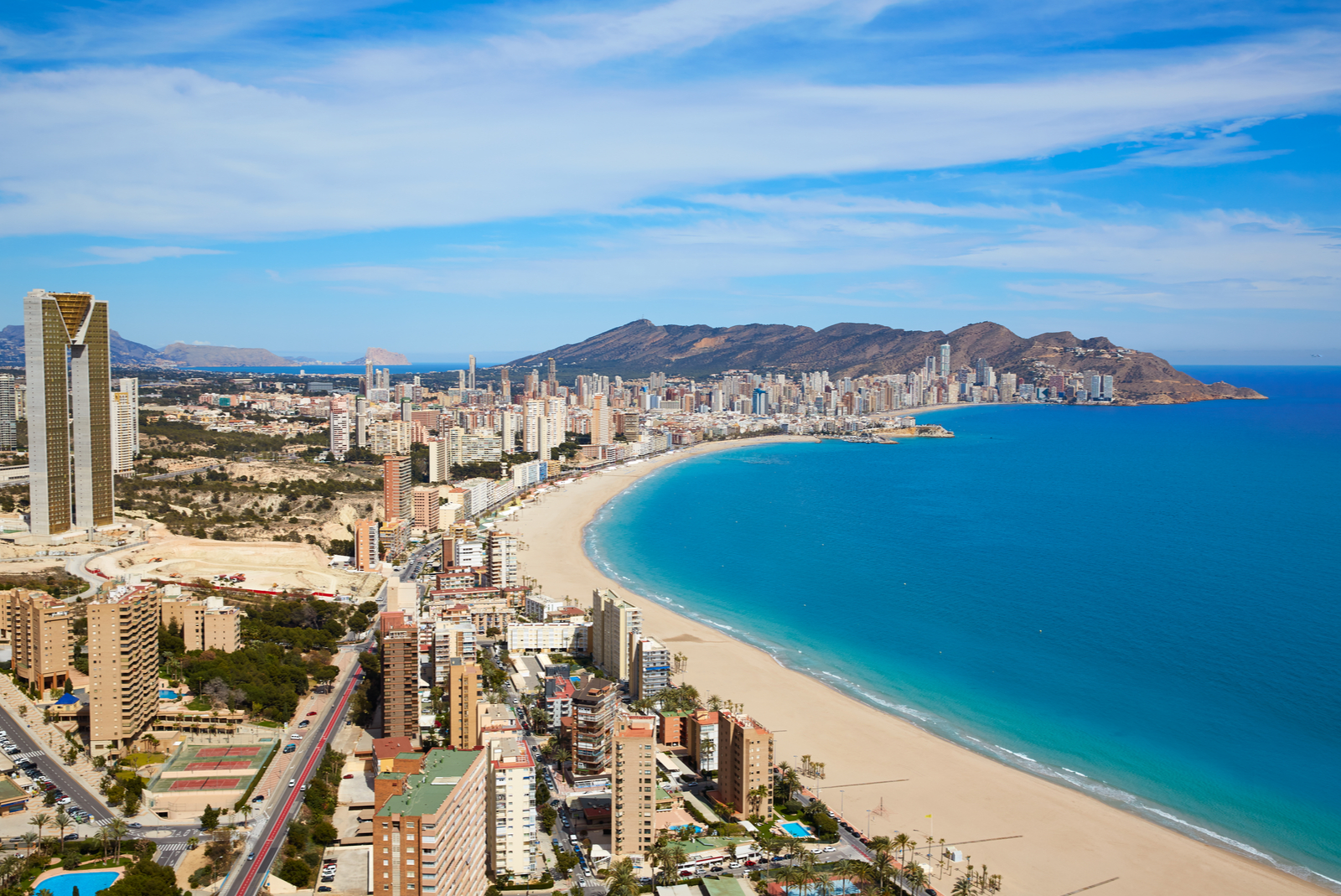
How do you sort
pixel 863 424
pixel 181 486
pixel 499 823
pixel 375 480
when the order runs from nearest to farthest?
pixel 499 823 < pixel 181 486 < pixel 375 480 < pixel 863 424

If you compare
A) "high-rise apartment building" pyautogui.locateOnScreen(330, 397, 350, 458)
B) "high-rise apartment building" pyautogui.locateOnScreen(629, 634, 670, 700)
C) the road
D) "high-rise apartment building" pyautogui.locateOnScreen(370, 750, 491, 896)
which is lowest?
the road

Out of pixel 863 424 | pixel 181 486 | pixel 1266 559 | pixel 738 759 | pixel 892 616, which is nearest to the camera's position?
pixel 738 759

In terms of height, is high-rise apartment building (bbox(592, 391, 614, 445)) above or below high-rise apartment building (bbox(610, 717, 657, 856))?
above

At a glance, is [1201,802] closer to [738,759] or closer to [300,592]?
[738,759]

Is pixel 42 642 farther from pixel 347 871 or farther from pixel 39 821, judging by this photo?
pixel 347 871

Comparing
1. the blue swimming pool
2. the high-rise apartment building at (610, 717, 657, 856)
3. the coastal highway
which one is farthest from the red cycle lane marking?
the high-rise apartment building at (610, 717, 657, 856)

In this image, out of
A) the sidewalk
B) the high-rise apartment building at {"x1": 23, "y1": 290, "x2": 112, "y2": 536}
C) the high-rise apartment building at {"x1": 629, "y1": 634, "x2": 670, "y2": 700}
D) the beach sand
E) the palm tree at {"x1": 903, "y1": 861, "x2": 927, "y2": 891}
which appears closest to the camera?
the palm tree at {"x1": 903, "y1": 861, "x2": 927, "y2": 891}

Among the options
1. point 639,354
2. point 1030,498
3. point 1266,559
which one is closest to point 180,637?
point 1266,559

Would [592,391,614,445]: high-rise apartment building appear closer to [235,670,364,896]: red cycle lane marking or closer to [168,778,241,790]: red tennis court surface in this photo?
[235,670,364,896]: red cycle lane marking
